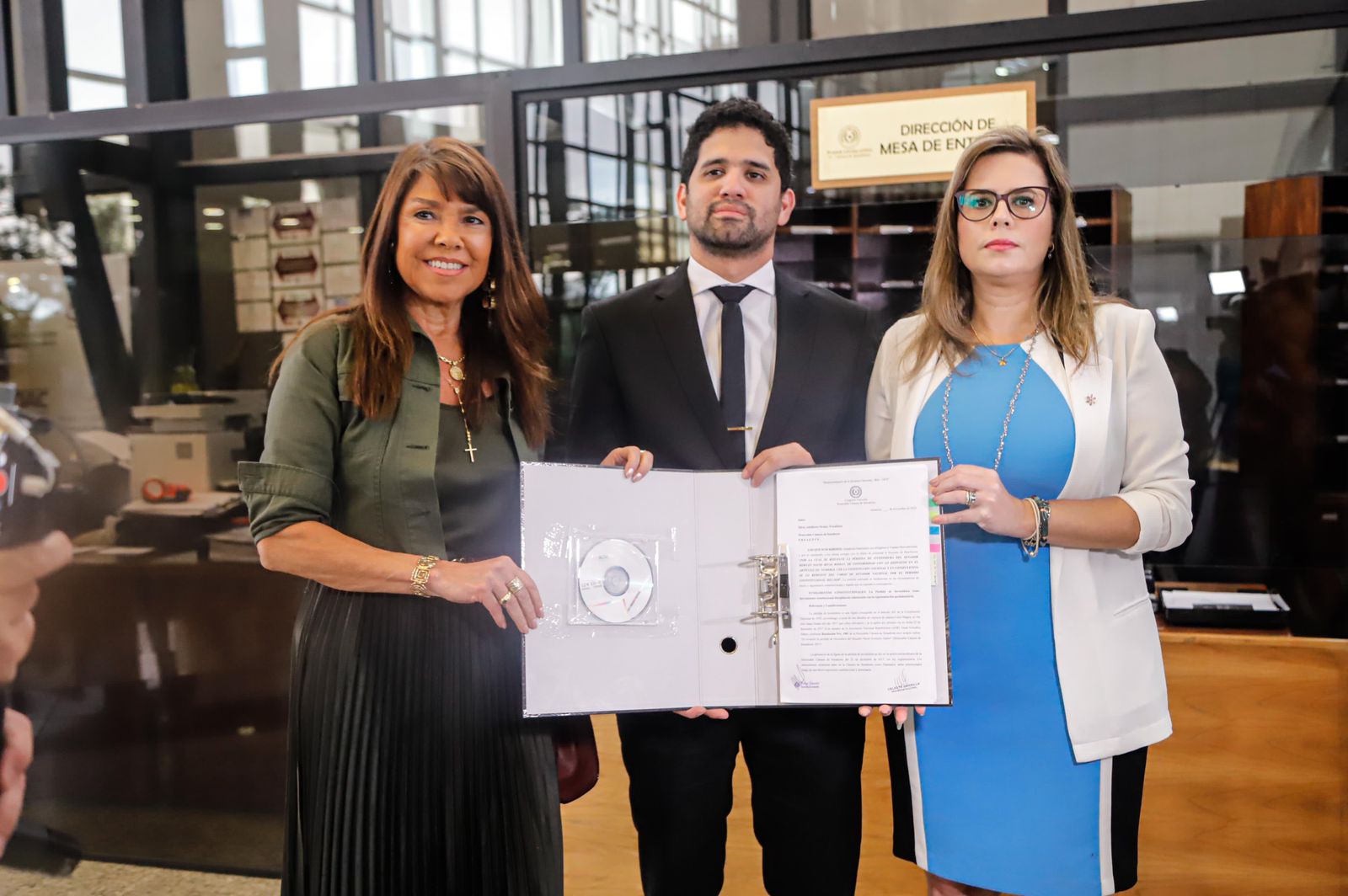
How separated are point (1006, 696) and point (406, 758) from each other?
109 centimetres

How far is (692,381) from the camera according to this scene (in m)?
2.00

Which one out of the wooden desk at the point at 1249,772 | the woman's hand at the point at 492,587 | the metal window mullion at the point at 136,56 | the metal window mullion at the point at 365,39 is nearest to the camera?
the woman's hand at the point at 492,587

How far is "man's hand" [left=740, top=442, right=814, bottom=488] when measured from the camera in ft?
6.01

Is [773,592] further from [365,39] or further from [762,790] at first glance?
[365,39]

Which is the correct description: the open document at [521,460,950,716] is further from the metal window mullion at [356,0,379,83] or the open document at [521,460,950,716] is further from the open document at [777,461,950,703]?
the metal window mullion at [356,0,379,83]

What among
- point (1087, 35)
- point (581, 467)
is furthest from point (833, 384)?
point (1087, 35)

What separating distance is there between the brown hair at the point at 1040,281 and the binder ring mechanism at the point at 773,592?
0.46m

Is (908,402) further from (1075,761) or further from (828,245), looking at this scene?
(828,245)

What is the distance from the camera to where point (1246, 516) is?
2930 millimetres

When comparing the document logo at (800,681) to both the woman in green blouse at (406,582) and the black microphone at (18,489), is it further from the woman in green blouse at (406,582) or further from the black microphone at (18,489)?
the black microphone at (18,489)

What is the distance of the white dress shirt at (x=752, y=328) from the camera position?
202cm

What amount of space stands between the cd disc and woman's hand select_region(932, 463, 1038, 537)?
537mm

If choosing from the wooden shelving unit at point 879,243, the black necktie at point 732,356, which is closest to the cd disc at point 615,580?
the black necktie at point 732,356

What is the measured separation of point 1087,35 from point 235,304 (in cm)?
303
